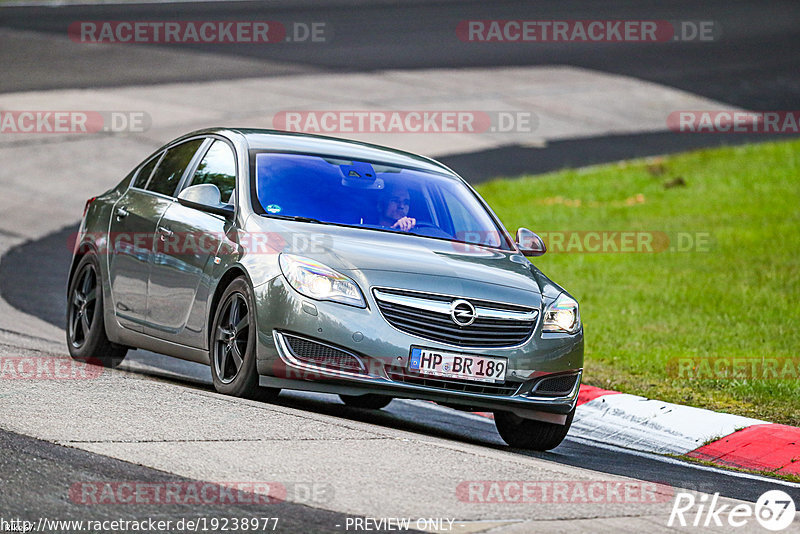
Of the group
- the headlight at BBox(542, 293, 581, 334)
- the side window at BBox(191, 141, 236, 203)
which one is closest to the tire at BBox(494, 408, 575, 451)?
the headlight at BBox(542, 293, 581, 334)

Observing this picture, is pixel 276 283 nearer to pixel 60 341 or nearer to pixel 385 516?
pixel 385 516

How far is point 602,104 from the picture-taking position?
29.3 m

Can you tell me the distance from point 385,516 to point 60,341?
6385 millimetres

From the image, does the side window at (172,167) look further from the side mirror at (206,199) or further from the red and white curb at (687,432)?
the red and white curb at (687,432)

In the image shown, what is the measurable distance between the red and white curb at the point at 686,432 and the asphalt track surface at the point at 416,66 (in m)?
0.36

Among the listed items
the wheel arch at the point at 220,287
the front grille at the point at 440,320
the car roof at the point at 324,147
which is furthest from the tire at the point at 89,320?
the front grille at the point at 440,320

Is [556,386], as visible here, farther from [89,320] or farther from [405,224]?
[89,320]

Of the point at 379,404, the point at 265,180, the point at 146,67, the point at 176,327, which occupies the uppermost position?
the point at 146,67

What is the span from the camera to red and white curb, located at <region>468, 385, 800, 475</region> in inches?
344

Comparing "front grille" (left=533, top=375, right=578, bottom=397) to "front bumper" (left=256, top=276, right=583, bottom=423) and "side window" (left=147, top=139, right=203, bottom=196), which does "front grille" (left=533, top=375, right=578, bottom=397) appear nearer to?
"front bumper" (left=256, top=276, right=583, bottom=423)

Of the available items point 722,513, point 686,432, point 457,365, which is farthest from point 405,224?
point 722,513

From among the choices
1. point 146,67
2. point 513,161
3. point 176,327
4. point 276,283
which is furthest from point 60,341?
point 146,67

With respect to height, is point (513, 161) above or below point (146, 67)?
below

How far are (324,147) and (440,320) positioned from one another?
75.6 inches
